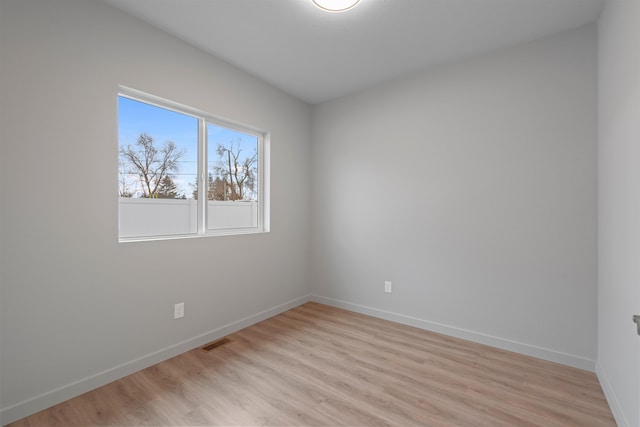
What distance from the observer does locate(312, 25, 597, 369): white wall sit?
7.50 ft

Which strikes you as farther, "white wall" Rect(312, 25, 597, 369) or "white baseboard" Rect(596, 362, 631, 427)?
"white wall" Rect(312, 25, 597, 369)

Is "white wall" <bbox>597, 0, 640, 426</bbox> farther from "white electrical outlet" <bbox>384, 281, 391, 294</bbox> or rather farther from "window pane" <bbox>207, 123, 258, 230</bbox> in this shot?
"window pane" <bbox>207, 123, 258, 230</bbox>

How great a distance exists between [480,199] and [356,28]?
1814mm

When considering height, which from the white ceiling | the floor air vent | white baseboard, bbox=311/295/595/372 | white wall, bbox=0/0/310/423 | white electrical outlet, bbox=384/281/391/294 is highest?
the white ceiling

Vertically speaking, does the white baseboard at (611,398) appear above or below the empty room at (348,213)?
below

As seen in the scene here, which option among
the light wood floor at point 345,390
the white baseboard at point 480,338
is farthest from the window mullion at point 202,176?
the white baseboard at point 480,338

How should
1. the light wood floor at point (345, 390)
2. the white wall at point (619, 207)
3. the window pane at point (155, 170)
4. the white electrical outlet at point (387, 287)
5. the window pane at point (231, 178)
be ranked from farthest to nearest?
the white electrical outlet at point (387, 287) < the window pane at point (231, 178) < the window pane at point (155, 170) < the light wood floor at point (345, 390) < the white wall at point (619, 207)

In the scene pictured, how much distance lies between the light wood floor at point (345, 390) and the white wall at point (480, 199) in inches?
14.8

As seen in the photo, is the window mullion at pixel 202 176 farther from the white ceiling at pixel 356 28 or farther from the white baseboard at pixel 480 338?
the white baseboard at pixel 480 338

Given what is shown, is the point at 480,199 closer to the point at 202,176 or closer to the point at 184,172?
the point at 202,176

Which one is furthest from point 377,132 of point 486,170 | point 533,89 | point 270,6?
point 270,6

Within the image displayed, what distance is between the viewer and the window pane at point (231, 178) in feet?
9.52

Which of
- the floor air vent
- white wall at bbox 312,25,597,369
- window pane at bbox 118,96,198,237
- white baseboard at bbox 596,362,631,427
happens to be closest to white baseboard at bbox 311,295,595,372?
white wall at bbox 312,25,597,369

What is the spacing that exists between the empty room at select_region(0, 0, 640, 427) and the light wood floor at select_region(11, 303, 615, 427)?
18 mm
